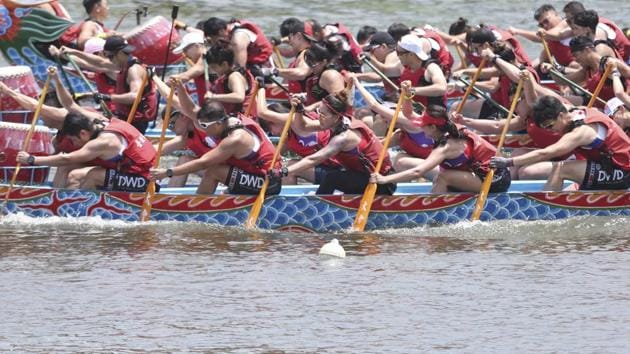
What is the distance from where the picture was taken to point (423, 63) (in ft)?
57.2

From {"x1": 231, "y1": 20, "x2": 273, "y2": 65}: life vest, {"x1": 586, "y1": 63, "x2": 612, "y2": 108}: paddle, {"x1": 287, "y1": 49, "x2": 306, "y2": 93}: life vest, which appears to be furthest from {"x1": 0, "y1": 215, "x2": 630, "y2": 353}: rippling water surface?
{"x1": 287, "y1": 49, "x2": 306, "y2": 93}: life vest

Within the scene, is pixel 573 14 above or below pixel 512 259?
above

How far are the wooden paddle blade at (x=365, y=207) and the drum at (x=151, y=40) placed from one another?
21.1 feet

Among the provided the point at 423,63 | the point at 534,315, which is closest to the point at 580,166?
the point at 423,63

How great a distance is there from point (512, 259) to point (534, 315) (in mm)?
1924

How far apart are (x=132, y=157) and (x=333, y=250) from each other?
241 centimetres

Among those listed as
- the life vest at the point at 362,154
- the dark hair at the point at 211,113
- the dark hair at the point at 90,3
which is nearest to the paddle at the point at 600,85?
the life vest at the point at 362,154

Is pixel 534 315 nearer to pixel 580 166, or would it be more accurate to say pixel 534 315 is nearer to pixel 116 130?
pixel 580 166

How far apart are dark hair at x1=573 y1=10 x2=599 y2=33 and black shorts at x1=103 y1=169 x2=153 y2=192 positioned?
527cm

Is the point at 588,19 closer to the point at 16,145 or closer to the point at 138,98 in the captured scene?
the point at 138,98

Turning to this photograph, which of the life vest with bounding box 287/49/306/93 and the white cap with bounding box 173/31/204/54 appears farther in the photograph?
the life vest with bounding box 287/49/306/93

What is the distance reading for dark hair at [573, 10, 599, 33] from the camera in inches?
722

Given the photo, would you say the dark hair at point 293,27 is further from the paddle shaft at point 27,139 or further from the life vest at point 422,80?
the paddle shaft at point 27,139

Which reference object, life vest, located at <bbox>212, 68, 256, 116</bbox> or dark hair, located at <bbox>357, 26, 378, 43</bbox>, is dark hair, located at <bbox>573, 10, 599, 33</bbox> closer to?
life vest, located at <bbox>212, 68, 256, 116</bbox>
